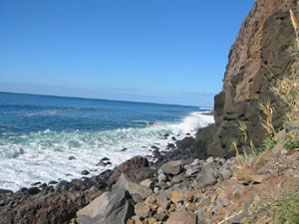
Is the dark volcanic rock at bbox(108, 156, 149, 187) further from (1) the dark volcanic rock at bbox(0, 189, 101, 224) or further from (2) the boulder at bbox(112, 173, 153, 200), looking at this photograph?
(1) the dark volcanic rock at bbox(0, 189, 101, 224)

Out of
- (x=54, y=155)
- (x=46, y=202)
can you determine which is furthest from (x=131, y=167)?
(x=46, y=202)

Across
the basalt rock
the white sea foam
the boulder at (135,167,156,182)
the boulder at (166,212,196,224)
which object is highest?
the basalt rock

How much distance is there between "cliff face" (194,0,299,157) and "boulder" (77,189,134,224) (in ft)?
16.5

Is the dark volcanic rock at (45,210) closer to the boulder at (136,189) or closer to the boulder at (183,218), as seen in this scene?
the boulder at (136,189)

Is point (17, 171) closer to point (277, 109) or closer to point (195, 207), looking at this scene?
point (195, 207)

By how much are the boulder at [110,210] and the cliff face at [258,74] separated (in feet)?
16.5

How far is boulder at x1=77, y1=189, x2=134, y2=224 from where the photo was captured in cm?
468

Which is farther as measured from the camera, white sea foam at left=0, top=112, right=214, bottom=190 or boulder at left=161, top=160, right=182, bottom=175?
white sea foam at left=0, top=112, right=214, bottom=190

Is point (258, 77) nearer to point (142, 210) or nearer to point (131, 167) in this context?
point (131, 167)

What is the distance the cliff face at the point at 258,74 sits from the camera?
894cm

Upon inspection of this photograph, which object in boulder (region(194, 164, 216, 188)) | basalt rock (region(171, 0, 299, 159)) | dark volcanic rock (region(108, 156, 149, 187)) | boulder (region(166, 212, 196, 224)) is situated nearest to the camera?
boulder (region(166, 212, 196, 224))

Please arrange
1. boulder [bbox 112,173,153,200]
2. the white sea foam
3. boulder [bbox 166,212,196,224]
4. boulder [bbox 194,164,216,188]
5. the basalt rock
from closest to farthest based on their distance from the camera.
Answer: boulder [bbox 166,212,196,224]
boulder [bbox 194,164,216,188]
boulder [bbox 112,173,153,200]
the basalt rock
the white sea foam

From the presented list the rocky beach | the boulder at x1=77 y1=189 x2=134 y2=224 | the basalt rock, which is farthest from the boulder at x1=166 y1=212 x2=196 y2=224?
the basalt rock

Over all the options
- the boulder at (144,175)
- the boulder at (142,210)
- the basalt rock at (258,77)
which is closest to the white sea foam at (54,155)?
the boulder at (144,175)
